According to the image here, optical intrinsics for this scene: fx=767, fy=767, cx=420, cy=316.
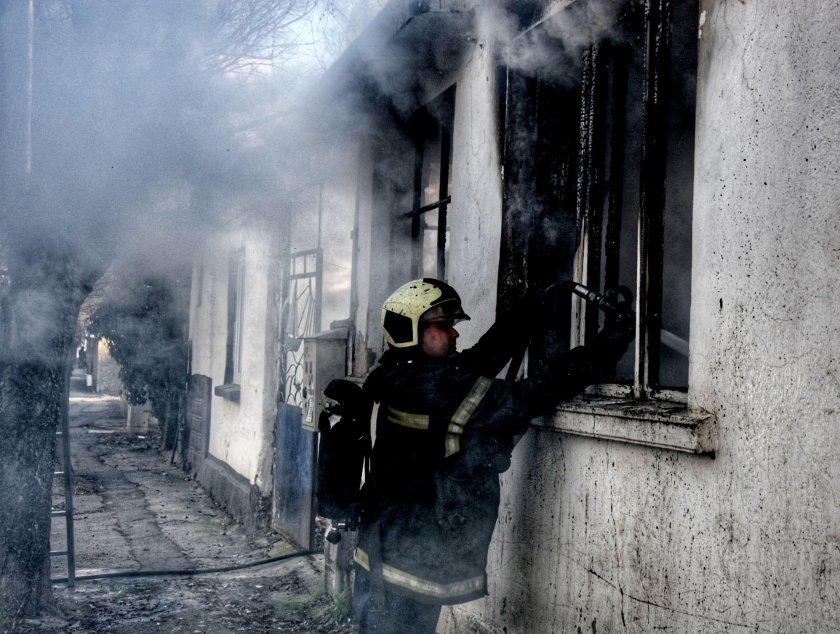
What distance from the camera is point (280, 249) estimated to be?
8.40 metres

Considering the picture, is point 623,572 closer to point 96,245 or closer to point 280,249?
point 96,245

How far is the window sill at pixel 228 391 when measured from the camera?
9.57 metres

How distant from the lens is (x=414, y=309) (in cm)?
314

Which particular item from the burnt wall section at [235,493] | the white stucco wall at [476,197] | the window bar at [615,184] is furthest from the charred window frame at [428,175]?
the burnt wall section at [235,493]

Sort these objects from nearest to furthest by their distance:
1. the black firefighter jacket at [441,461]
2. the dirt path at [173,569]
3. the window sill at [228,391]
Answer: the black firefighter jacket at [441,461] < the dirt path at [173,569] < the window sill at [228,391]

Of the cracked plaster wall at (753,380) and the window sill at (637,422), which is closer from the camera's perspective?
the cracked plaster wall at (753,380)

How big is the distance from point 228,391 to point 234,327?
3.18 feet

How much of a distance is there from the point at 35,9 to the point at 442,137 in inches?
124

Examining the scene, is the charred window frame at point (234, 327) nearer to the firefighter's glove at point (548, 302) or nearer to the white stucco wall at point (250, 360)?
the white stucco wall at point (250, 360)

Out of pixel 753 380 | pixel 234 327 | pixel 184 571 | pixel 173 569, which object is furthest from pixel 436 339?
pixel 234 327

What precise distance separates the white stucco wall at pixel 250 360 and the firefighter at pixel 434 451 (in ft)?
17.0

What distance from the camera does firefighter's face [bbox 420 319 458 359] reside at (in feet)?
10.3

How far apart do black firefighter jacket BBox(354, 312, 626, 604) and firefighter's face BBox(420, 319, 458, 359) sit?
0.19ft

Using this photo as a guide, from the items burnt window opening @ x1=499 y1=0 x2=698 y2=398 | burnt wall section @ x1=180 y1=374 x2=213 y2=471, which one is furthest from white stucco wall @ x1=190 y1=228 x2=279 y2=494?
burnt window opening @ x1=499 y1=0 x2=698 y2=398
